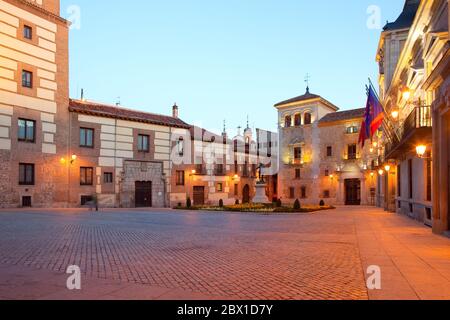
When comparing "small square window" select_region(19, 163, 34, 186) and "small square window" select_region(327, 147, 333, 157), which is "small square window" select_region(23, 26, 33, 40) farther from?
"small square window" select_region(327, 147, 333, 157)

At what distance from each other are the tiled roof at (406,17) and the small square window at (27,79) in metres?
26.9

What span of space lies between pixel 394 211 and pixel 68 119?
2610cm

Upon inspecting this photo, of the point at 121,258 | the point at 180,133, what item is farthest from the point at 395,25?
the point at 121,258

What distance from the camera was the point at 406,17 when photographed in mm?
27594

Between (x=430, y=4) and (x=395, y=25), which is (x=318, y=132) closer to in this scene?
(x=395, y=25)

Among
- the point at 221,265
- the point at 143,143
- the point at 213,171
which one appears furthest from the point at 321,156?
the point at 221,265

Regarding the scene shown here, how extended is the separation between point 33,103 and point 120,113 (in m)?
8.21

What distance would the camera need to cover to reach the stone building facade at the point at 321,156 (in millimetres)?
40344

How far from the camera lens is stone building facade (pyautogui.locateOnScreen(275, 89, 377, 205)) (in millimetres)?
40344

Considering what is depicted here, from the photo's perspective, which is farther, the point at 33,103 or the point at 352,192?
the point at 352,192

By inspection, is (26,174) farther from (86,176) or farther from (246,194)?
(246,194)

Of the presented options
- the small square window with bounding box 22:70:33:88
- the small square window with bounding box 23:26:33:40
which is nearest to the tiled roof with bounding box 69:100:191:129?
the small square window with bounding box 22:70:33:88

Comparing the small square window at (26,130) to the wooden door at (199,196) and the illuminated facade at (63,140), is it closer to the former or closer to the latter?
the illuminated facade at (63,140)
